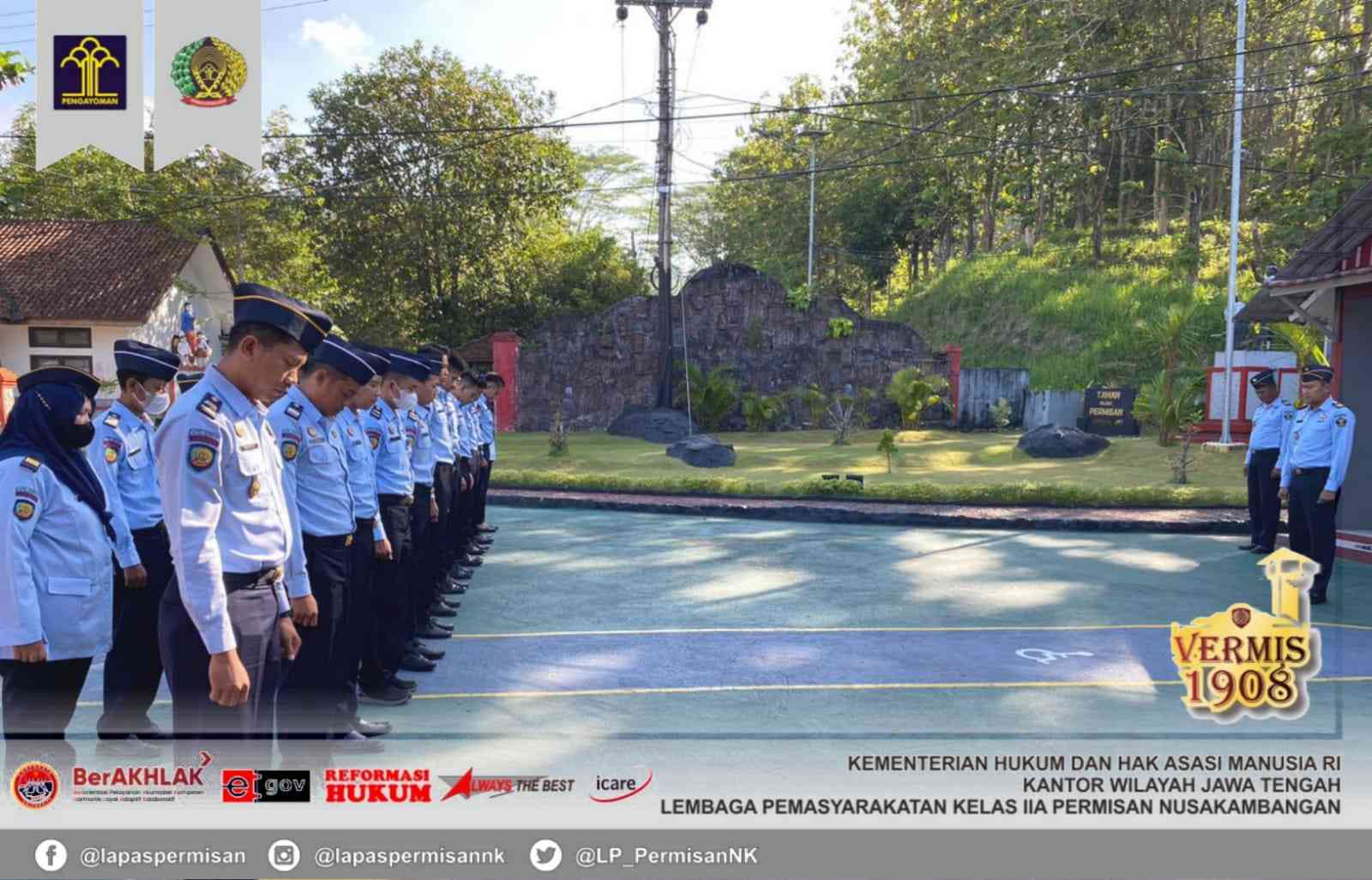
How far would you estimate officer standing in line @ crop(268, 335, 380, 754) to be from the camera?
421 centimetres

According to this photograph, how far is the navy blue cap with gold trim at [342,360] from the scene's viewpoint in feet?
14.0

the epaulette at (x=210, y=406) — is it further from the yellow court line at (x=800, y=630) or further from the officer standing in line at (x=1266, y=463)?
the officer standing in line at (x=1266, y=463)

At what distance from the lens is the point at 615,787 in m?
3.86

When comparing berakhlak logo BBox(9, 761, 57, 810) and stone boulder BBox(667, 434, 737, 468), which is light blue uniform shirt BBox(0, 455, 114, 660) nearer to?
berakhlak logo BBox(9, 761, 57, 810)

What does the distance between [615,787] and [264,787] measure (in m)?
1.26

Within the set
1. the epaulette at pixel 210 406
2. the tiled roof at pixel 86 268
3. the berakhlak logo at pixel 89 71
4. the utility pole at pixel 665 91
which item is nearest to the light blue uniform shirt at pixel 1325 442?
the epaulette at pixel 210 406

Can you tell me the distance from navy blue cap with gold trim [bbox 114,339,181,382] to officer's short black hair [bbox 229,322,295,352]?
89.8 inches

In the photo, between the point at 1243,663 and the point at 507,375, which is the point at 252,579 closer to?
the point at 1243,663

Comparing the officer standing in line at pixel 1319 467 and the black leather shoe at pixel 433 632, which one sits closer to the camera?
the black leather shoe at pixel 433 632

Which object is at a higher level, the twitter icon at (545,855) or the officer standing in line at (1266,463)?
the officer standing in line at (1266,463)

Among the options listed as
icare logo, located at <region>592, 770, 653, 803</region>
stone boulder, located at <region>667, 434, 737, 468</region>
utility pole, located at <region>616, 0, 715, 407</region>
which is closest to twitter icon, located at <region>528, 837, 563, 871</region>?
icare logo, located at <region>592, 770, 653, 803</region>

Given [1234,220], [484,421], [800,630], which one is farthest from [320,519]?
[1234,220]

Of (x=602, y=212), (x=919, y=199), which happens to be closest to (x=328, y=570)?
(x=919, y=199)

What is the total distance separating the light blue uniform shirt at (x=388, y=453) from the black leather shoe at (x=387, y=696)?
1.14m
